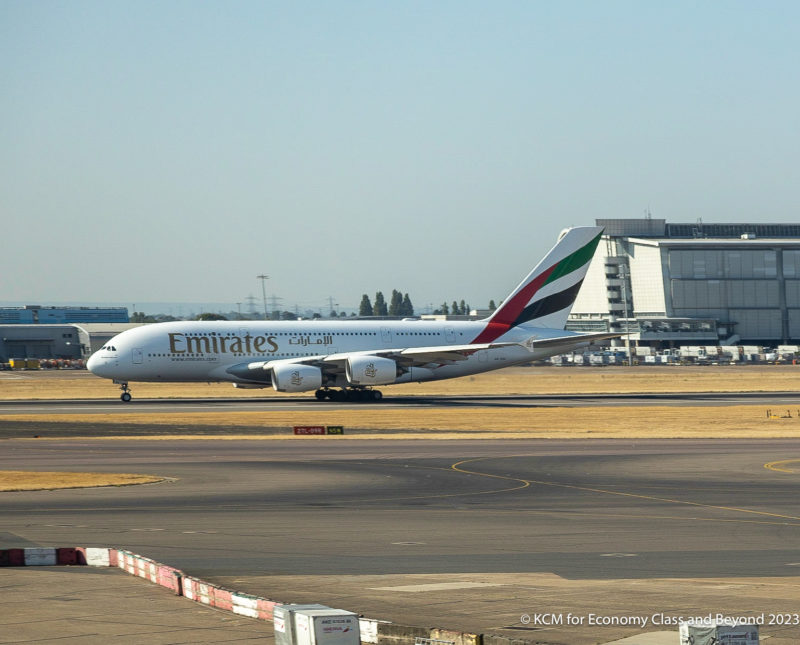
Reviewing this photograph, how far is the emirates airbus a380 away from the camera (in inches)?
2808

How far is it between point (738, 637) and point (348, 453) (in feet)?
106

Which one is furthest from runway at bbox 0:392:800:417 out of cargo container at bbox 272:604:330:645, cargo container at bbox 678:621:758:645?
cargo container at bbox 678:621:758:645

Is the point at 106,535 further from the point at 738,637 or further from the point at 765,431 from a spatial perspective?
the point at 765,431

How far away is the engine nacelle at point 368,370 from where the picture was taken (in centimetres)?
7162

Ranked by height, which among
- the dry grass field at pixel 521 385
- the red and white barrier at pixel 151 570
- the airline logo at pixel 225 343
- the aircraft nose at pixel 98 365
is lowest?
the dry grass field at pixel 521 385

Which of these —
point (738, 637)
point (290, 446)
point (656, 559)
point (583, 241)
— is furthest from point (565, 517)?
point (583, 241)

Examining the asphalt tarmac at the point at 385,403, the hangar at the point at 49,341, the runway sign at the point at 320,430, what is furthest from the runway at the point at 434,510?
the hangar at the point at 49,341

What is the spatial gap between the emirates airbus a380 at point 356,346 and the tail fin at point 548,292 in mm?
72

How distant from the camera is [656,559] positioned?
20.2 m

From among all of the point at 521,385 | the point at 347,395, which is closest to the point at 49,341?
the point at 521,385

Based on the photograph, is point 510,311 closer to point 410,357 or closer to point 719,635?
point 410,357

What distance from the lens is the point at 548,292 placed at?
78.8m

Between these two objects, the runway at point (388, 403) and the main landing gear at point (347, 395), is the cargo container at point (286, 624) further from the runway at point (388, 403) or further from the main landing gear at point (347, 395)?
the main landing gear at point (347, 395)

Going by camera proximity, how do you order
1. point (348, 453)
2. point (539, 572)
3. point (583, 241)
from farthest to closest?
point (583, 241) → point (348, 453) → point (539, 572)
